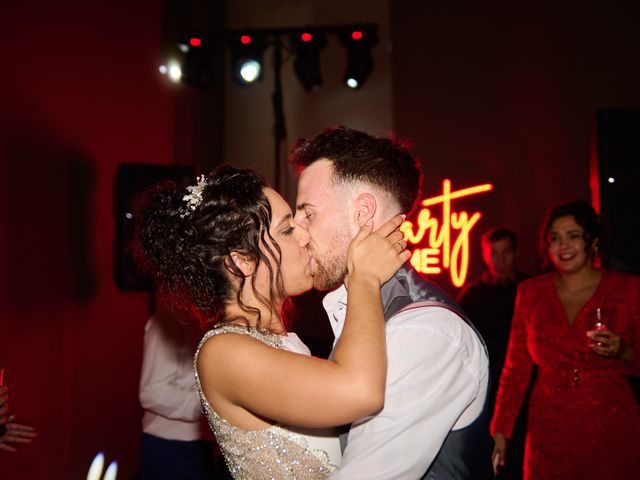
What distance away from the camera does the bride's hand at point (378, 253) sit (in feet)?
4.35

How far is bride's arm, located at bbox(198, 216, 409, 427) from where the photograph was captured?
119 cm

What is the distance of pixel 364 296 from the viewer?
1291 mm

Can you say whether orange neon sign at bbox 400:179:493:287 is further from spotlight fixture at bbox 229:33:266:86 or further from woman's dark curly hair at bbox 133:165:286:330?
woman's dark curly hair at bbox 133:165:286:330

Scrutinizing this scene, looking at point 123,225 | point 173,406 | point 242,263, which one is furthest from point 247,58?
point 242,263

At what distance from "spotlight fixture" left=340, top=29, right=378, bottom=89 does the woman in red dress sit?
8.84ft

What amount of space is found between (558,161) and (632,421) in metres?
3.66

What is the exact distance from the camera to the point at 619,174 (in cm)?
282

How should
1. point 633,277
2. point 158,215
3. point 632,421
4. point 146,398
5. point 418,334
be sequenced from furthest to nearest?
point 146,398, point 633,277, point 632,421, point 158,215, point 418,334

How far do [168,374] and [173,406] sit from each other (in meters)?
0.17

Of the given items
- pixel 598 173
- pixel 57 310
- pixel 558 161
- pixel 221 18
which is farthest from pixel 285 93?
→ pixel 598 173

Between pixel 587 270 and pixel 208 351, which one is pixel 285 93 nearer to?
pixel 587 270

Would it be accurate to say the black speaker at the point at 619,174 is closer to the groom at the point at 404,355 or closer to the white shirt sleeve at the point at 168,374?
the groom at the point at 404,355

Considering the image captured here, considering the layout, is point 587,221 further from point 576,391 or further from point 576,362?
point 576,391

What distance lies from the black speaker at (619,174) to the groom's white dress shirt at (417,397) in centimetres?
194
